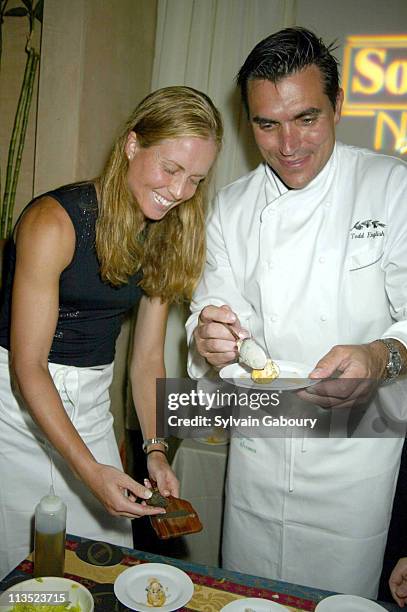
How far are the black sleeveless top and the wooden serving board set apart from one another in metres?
0.53

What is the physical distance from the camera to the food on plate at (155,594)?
103 cm

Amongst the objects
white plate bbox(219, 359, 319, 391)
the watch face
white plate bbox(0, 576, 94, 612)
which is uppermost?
the watch face

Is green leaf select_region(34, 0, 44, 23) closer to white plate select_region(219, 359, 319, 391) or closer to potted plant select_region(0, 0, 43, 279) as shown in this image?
potted plant select_region(0, 0, 43, 279)

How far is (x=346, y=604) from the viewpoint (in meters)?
1.06

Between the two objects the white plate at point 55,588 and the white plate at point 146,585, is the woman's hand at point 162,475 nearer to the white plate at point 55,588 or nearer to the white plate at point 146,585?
the white plate at point 146,585

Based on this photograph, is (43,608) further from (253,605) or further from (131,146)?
(131,146)

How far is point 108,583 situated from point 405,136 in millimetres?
2367

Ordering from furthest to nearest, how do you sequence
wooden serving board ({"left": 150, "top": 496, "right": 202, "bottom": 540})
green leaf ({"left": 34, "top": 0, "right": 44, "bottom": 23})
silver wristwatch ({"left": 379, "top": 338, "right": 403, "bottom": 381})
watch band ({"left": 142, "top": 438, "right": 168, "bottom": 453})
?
1. green leaf ({"left": 34, "top": 0, "right": 44, "bottom": 23})
2. watch band ({"left": 142, "top": 438, "right": 168, "bottom": 453})
3. silver wristwatch ({"left": 379, "top": 338, "right": 403, "bottom": 381})
4. wooden serving board ({"left": 150, "top": 496, "right": 202, "bottom": 540})

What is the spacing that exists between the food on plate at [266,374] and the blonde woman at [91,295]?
0.35 m

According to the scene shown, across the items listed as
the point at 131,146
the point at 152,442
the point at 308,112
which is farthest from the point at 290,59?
the point at 152,442

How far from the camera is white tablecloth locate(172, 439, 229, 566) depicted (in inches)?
86.1

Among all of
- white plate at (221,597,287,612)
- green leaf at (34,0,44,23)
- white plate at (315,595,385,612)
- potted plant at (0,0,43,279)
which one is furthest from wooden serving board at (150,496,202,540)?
green leaf at (34,0,44,23)

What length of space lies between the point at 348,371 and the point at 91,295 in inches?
27.3

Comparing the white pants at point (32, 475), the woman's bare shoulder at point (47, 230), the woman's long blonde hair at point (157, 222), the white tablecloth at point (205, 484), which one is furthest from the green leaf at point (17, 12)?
the white tablecloth at point (205, 484)
